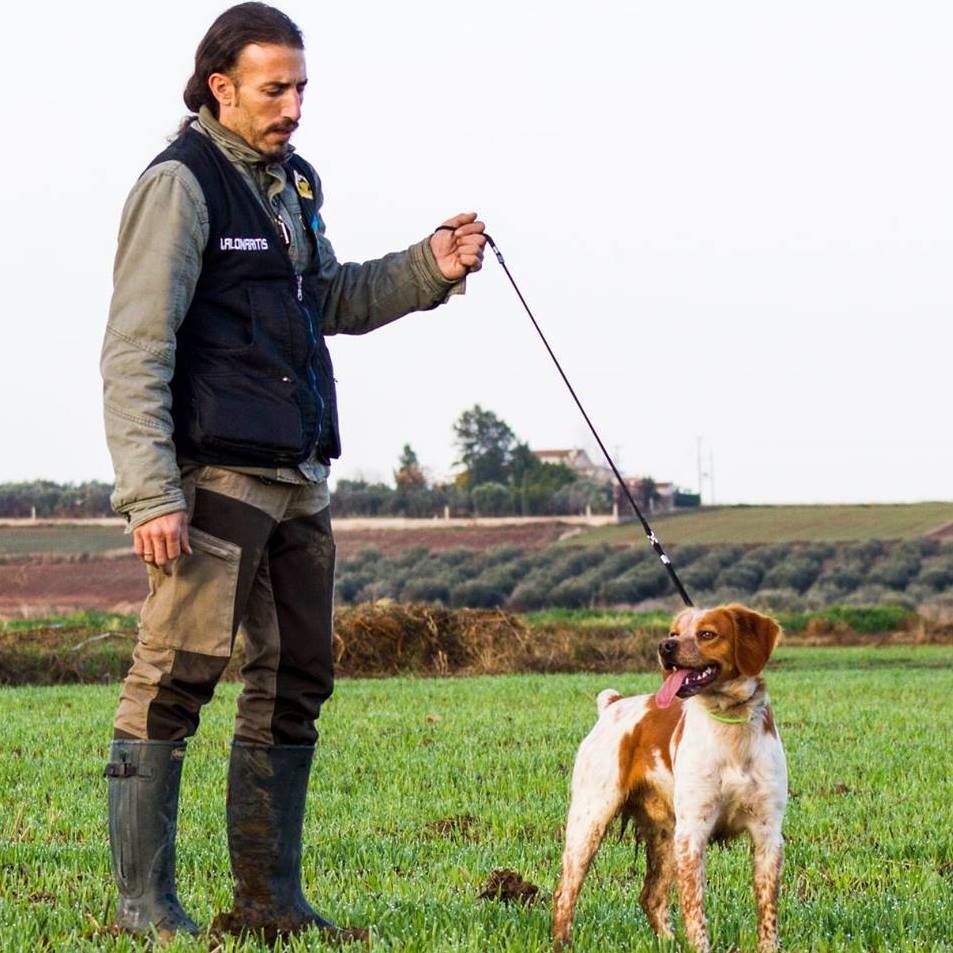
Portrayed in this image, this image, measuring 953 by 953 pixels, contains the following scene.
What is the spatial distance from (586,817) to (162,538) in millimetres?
1816

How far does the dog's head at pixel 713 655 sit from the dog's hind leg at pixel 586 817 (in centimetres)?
42

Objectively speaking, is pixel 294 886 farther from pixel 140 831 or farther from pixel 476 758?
pixel 476 758

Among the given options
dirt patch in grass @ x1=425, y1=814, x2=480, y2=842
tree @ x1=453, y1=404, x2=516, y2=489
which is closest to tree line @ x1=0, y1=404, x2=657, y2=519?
tree @ x1=453, y1=404, x2=516, y2=489

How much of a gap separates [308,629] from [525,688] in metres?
15.3

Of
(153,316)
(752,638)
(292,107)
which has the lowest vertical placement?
(752,638)

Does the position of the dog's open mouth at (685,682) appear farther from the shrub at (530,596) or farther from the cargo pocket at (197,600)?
the shrub at (530,596)

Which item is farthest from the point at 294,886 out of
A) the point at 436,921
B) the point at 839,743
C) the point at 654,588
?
the point at 654,588

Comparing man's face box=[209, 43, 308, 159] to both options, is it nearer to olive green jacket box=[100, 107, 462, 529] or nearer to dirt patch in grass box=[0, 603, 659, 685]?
olive green jacket box=[100, 107, 462, 529]

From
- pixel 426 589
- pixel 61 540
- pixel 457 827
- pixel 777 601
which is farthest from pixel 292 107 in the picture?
pixel 426 589

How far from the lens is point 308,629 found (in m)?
5.70

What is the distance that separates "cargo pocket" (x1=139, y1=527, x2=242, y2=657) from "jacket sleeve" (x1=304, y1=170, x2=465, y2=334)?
45.7 inches

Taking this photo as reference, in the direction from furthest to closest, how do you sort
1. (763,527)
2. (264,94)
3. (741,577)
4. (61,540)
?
(763,527)
(741,577)
(61,540)
(264,94)

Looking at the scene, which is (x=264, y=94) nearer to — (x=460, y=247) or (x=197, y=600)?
(x=460, y=247)

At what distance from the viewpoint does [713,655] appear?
18.5 feet
